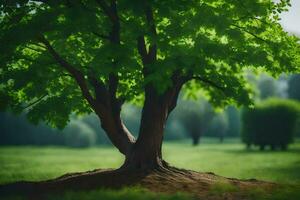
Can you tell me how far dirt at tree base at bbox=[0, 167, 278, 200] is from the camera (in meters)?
13.2

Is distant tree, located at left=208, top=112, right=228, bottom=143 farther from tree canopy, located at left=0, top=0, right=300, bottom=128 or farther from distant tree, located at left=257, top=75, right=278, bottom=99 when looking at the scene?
tree canopy, located at left=0, top=0, right=300, bottom=128

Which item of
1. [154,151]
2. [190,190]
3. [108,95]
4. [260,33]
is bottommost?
[190,190]

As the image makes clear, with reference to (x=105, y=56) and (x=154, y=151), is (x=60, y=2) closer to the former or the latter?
(x=105, y=56)

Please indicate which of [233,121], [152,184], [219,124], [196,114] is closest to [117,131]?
[152,184]

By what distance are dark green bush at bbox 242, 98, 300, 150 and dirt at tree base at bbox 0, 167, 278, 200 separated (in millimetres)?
31484

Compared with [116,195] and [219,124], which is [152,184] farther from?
[219,124]

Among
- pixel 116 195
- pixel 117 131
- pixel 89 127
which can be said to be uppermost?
pixel 89 127

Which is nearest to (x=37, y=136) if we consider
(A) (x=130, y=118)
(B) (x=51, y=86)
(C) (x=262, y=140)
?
(A) (x=130, y=118)

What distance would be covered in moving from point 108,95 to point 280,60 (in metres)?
6.28

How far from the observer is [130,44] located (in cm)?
1480

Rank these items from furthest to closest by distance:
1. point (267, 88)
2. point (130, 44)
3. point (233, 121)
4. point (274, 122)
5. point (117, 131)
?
point (267, 88)
point (233, 121)
point (274, 122)
point (117, 131)
point (130, 44)

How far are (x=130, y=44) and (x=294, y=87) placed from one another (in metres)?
77.7

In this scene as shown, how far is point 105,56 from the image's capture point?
42.1ft

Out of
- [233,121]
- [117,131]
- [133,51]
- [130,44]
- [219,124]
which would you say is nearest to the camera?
[133,51]
